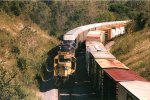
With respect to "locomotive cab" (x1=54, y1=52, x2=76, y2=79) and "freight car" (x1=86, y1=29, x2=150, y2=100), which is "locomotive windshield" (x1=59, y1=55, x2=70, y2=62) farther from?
"freight car" (x1=86, y1=29, x2=150, y2=100)

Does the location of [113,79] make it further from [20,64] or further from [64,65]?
[20,64]

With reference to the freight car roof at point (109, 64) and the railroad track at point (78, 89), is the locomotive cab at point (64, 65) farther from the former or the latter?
the freight car roof at point (109, 64)

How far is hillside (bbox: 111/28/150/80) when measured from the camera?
30.4m

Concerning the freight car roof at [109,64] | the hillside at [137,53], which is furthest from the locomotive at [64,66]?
the hillside at [137,53]

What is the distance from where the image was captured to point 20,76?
2733 cm

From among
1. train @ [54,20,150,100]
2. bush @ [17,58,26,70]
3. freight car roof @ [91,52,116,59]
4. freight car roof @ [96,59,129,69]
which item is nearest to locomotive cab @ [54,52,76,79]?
train @ [54,20,150,100]

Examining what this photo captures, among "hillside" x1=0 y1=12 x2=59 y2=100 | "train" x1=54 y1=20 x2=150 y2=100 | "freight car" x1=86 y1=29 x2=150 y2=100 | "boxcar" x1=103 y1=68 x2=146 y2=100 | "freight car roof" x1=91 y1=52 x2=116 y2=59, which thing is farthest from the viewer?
Result: "freight car roof" x1=91 y1=52 x2=116 y2=59

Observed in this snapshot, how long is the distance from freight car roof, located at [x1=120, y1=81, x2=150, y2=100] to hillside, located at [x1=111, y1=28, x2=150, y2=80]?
33.6 ft

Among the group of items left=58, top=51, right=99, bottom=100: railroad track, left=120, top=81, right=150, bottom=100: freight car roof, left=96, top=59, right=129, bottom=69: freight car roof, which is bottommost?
left=58, top=51, right=99, bottom=100: railroad track

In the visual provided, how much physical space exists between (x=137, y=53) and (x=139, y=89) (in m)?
22.0

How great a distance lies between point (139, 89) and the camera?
15719mm

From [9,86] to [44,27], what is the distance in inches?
1544

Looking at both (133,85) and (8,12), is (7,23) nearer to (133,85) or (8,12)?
(8,12)

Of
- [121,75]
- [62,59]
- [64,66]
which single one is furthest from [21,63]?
[121,75]
